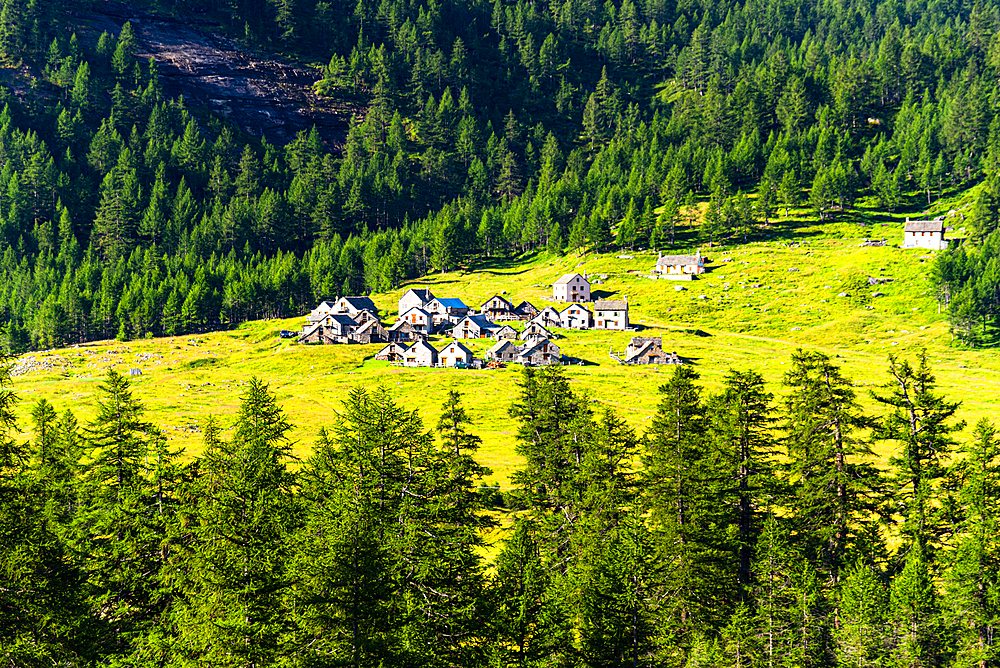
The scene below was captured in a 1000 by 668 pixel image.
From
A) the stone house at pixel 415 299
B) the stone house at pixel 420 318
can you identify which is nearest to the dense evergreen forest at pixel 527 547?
the stone house at pixel 420 318

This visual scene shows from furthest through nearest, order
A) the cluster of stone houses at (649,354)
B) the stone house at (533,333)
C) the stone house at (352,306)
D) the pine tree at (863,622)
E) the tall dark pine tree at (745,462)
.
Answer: the stone house at (352,306), the stone house at (533,333), the cluster of stone houses at (649,354), the tall dark pine tree at (745,462), the pine tree at (863,622)

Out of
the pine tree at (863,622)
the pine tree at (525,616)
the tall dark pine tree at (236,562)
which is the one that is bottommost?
the pine tree at (863,622)

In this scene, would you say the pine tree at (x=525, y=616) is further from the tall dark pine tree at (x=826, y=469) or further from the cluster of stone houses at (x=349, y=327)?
the cluster of stone houses at (x=349, y=327)

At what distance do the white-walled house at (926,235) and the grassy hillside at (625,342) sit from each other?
2918mm

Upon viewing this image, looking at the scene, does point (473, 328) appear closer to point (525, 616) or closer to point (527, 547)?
point (527, 547)

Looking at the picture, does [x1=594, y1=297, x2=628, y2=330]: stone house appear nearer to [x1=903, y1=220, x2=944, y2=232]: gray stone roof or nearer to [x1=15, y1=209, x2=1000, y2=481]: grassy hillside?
[x1=15, y1=209, x2=1000, y2=481]: grassy hillside

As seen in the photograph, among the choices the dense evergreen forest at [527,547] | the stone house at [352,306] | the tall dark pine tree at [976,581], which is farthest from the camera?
the stone house at [352,306]

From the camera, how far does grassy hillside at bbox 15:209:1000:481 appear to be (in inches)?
3691

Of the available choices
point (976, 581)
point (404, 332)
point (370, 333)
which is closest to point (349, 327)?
point (370, 333)

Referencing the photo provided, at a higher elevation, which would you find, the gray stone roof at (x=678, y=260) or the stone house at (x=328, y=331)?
the gray stone roof at (x=678, y=260)

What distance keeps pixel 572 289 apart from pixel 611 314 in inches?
503

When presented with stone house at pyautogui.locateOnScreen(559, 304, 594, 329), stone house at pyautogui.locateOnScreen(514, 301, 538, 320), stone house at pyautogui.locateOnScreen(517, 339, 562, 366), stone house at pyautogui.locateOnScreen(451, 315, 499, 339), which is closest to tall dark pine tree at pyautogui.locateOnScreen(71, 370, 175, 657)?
stone house at pyautogui.locateOnScreen(517, 339, 562, 366)

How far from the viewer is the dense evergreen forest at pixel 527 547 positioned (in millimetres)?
23531

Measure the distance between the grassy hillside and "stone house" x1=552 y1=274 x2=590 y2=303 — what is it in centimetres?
394
